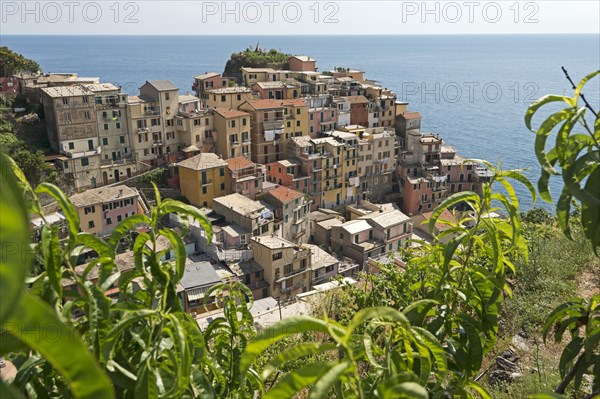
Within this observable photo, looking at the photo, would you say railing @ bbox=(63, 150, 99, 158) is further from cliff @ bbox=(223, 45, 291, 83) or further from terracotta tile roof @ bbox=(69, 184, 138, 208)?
cliff @ bbox=(223, 45, 291, 83)

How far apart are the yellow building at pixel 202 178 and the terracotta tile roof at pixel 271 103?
19.1 feet

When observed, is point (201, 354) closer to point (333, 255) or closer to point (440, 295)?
point (440, 295)

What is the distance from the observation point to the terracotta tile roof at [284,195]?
2795cm

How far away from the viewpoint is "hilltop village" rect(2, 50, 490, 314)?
81.2 feet

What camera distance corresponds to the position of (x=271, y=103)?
113 ft

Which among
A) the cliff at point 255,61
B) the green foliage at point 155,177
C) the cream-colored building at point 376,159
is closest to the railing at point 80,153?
the green foliage at point 155,177

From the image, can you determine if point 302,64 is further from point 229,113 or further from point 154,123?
point 154,123

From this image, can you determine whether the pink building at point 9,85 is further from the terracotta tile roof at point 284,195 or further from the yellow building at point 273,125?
the terracotta tile roof at point 284,195

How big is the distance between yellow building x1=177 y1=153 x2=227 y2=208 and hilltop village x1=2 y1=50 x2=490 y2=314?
7cm

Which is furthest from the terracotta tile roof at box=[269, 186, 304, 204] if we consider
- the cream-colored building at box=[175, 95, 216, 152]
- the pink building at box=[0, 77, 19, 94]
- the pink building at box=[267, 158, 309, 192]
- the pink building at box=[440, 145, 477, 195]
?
the pink building at box=[0, 77, 19, 94]

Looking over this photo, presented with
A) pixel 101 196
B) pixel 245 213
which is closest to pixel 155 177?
pixel 101 196

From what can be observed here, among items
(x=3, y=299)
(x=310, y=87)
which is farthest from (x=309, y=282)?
(x=3, y=299)

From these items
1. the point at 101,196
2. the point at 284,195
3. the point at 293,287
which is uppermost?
the point at 101,196

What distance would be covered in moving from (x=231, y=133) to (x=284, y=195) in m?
5.88
